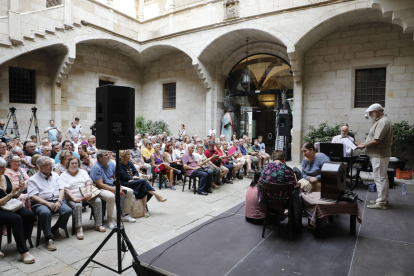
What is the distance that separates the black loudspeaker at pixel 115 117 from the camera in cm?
273

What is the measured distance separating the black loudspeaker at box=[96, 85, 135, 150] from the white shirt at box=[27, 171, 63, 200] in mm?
1355

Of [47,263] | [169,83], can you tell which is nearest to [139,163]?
[47,263]

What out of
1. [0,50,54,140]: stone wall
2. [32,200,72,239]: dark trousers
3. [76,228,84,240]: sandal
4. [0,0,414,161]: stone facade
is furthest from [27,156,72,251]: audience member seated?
[0,50,54,140]: stone wall

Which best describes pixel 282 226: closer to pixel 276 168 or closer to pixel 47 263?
pixel 276 168

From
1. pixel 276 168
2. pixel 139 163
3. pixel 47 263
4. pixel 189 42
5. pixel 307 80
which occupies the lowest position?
pixel 47 263

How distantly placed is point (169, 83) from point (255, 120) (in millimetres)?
5218

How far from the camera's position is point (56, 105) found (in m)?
10.5

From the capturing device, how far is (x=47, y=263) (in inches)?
114

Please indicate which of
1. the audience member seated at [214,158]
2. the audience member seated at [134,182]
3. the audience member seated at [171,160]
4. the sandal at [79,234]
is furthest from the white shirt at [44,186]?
the audience member seated at [214,158]

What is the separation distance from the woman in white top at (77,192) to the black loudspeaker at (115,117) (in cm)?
135

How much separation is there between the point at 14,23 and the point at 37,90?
282 centimetres

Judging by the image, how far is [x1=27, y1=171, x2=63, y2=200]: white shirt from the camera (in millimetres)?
3436

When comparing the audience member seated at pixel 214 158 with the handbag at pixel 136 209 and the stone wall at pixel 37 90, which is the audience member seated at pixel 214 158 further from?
the stone wall at pixel 37 90

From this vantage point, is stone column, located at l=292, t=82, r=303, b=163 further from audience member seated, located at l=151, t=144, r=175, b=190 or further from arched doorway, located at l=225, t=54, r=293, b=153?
audience member seated, located at l=151, t=144, r=175, b=190
